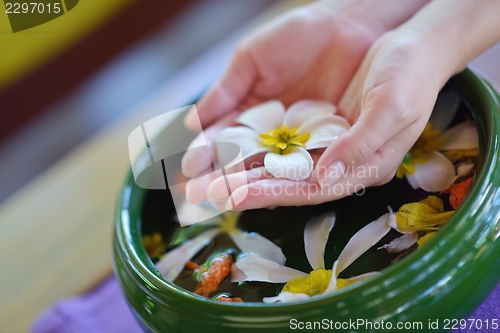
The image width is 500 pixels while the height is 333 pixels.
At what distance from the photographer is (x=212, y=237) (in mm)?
429

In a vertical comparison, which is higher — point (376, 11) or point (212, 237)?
point (376, 11)

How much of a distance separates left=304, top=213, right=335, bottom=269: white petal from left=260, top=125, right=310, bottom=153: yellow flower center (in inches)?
2.4

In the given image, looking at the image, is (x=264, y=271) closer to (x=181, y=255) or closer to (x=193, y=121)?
(x=181, y=255)

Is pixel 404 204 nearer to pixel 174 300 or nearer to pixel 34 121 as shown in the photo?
pixel 174 300

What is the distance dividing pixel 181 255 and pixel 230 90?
0.63 feet

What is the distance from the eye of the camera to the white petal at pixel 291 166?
0.37 metres

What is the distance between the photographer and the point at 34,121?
1014 millimetres

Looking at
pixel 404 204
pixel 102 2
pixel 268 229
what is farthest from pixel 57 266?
pixel 102 2

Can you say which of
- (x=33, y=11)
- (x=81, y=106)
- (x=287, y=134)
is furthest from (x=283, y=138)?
(x=81, y=106)

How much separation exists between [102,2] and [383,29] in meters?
0.73

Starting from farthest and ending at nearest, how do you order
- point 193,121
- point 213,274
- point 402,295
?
point 193,121 < point 213,274 < point 402,295

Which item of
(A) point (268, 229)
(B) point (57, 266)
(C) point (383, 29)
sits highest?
(C) point (383, 29)

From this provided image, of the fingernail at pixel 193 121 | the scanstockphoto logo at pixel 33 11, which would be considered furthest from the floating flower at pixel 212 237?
the scanstockphoto logo at pixel 33 11

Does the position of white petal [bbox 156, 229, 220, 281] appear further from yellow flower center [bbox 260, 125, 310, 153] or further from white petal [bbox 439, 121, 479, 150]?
white petal [bbox 439, 121, 479, 150]
